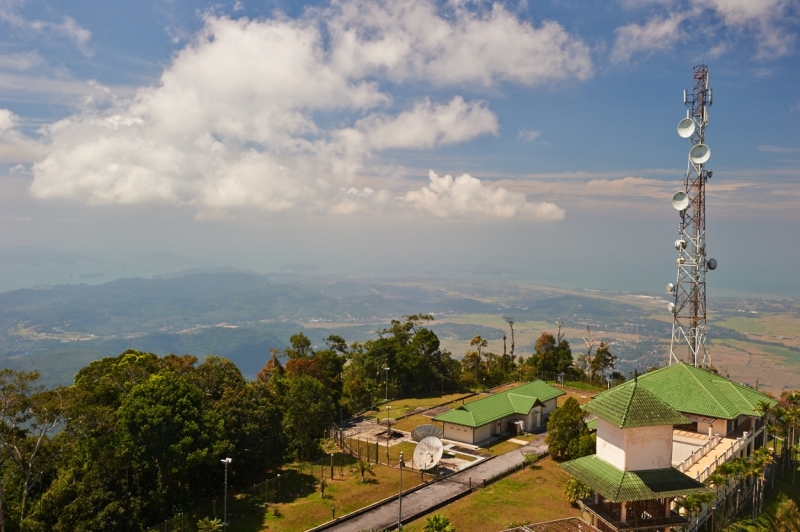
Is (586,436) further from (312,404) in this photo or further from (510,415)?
(312,404)

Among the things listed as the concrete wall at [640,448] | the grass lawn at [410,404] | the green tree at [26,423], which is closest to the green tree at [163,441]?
the green tree at [26,423]

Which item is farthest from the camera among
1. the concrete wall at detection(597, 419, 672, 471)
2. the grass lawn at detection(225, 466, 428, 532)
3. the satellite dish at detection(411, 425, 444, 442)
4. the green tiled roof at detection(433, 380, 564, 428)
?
the green tiled roof at detection(433, 380, 564, 428)

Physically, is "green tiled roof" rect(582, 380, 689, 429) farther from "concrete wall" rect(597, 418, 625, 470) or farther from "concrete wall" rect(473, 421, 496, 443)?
"concrete wall" rect(473, 421, 496, 443)

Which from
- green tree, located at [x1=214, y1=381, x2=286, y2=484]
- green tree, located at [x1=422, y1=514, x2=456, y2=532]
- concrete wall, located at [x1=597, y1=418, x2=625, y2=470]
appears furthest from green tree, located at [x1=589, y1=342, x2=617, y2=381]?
green tree, located at [x1=422, y1=514, x2=456, y2=532]

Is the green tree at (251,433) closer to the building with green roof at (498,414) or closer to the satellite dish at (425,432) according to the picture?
the satellite dish at (425,432)

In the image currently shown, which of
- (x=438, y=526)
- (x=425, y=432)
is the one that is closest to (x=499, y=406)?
(x=425, y=432)

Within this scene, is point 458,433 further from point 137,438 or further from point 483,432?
point 137,438
